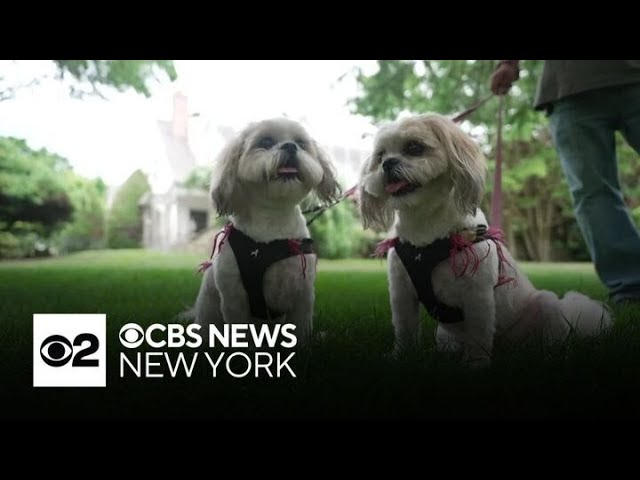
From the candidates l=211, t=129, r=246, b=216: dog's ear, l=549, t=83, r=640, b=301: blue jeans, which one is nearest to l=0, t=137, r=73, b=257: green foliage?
l=211, t=129, r=246, b=216: dog's ear

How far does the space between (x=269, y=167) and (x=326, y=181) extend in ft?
1.72

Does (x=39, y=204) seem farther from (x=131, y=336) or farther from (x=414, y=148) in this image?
(x=414, y=148)

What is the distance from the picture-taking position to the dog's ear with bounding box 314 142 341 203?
343 centimetres

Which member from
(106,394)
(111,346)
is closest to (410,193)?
(106,394)

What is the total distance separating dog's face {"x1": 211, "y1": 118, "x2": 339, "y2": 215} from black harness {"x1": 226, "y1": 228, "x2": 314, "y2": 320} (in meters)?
0.27

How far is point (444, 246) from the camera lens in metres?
2.71

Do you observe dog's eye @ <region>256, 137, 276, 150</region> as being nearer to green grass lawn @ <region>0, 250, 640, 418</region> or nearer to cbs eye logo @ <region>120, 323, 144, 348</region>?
green grass lawn @ <region>0, 250, 640, 418</region>

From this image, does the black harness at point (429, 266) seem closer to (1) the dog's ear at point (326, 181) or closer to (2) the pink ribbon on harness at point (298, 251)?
(2) the pink ribbon on harness at point (298, 251)

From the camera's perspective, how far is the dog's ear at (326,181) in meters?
3.43

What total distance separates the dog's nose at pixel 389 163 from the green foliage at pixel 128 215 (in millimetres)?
26643

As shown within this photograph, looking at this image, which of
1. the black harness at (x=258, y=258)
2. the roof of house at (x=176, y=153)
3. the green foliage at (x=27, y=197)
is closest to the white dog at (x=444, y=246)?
the black harness at (x=258, y=258)

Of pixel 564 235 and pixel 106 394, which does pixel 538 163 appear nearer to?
pixel 564 235

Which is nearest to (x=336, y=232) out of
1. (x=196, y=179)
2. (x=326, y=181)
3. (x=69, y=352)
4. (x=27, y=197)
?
(x=196, y=179)

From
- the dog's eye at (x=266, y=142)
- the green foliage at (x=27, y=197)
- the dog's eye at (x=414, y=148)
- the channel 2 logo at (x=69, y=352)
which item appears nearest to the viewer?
the channel 2 logo at (x=69, y=352)
